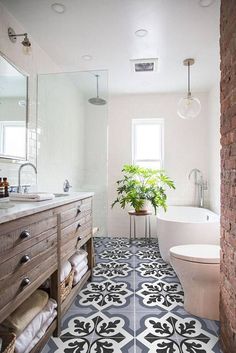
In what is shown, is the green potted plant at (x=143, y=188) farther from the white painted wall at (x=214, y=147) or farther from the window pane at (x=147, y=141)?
the white painted wall at (x=214, y=147)

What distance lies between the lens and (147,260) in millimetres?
3094

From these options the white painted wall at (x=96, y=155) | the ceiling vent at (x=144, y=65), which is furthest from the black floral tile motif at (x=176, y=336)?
the ceiling vent at (x=144, y=65)

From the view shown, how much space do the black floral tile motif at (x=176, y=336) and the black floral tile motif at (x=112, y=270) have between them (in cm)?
84

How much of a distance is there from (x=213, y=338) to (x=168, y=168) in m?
2.84

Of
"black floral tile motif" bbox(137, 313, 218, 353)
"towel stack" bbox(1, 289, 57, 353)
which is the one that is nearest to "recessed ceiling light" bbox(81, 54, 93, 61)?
"towel stack" bbox(1, 289, 57, 353)

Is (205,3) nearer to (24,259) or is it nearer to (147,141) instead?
(24,259)

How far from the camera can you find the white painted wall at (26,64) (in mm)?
2018

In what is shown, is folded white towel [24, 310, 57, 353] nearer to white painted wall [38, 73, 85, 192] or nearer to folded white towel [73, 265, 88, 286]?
folded white towel [73, 265, 88, 286]

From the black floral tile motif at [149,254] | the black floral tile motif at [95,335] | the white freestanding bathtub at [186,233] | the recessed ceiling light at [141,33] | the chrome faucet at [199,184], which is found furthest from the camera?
the chrome faucet at [199,184]

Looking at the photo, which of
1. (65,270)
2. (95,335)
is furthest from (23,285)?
(95,335)

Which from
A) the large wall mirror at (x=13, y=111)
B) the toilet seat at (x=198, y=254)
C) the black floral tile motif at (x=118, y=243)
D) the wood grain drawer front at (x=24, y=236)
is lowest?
the black floral tile motif at (x=118, y=243)

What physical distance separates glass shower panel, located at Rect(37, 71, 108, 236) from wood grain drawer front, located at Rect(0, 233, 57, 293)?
1460 millimetres

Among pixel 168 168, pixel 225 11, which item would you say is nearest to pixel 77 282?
pixel 225 11

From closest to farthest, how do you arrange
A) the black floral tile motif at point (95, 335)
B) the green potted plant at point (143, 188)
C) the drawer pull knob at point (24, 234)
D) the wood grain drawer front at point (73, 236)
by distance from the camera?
1. the drawer pull knob at point (24, 234)
2. the black floral tile motif at point (95, 335)
3. the wood grain drawer front at point (73, 236)
4. the green potted plant at point (143, 188)
